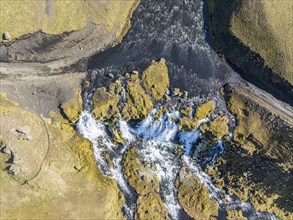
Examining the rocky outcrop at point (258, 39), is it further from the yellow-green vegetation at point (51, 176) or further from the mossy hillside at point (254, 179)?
the yellow-green vegetation at point (51, 176)

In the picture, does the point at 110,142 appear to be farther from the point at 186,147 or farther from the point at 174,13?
the point at 174,13

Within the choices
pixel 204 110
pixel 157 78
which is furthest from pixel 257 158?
pixel 157 78

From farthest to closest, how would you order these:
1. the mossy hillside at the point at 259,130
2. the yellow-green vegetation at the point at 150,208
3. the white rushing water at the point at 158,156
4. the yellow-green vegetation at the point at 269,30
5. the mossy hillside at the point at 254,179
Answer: the yellow-green vegetation at the point at 150,208
the white rushing water at the point at 158,156
the mossy hillside at the point at 254,179
the mossy hillside at the point at 259,130
the yellow-green vegetation at the point at 269,30

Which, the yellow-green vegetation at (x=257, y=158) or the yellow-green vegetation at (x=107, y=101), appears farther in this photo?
the yellow-green vegetation at (x=107, y=101)

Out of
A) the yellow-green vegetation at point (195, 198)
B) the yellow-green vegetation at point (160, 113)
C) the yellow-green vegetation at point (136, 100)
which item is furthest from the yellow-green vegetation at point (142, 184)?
the yellow-green vegetation at point (160, 113)

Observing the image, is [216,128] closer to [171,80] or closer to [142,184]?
[171,80]

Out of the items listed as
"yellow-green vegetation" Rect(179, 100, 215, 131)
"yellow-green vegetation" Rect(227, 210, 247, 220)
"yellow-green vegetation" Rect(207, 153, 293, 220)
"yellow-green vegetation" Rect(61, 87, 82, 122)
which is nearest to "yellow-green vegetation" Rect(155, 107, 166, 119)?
"yellow-green vegetation" Rect(179, 100, 215, 131)

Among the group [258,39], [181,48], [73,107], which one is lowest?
[258,39]

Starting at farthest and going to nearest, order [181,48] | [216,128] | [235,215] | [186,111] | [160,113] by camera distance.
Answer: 1. [235,215]
2. [160,113]
3. [181,48]
4. [186,111]
5. [216,128]
